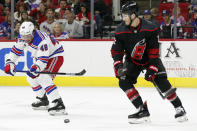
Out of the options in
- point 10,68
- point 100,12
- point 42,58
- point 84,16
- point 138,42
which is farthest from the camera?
point 100,12

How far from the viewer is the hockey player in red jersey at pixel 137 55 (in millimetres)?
4500

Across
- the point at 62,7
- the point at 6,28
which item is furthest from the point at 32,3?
the point at 6,28

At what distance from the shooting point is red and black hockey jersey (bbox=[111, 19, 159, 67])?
14.8 ft

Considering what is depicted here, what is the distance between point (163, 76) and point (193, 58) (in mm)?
3395

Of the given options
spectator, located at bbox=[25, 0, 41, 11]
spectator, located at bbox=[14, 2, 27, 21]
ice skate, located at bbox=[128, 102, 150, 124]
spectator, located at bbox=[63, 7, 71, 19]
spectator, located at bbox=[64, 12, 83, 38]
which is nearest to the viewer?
ice skate, located at bbox=[128, 102, 150, 124]

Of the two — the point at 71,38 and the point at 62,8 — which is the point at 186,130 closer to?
the point at 71,38

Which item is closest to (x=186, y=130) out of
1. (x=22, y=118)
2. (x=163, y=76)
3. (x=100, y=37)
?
(x=163, y=76)

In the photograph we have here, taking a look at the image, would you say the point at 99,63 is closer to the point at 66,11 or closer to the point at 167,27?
the point at 66,11

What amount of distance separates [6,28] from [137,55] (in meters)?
4.62

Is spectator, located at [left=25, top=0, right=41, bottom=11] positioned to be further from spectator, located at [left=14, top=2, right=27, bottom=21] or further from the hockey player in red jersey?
the hockey player in red jersey

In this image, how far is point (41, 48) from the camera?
5180 millimetres

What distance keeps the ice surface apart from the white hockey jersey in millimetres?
632

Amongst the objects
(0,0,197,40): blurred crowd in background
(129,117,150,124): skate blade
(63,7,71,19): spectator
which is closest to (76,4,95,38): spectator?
(0,0,197,40): blurred crowd in background

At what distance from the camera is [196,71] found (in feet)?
25.6
